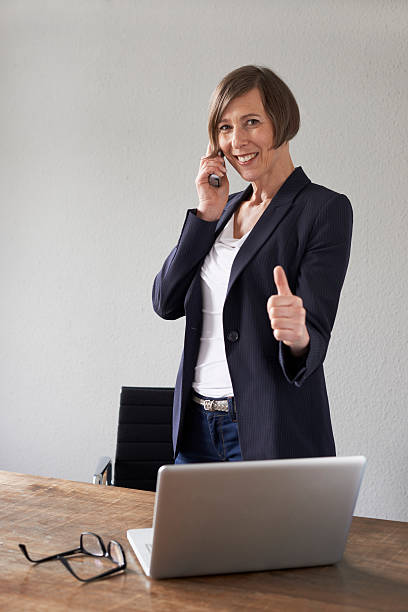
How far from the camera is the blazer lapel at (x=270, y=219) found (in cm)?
154

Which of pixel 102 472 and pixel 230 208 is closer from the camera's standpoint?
pixel 230 208

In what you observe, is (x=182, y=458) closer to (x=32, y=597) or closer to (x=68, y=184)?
(x=32, y=597)

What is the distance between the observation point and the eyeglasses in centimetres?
107

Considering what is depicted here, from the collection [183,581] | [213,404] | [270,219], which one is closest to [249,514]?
[183,581]

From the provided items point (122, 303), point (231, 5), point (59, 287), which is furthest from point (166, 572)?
point (231, 5)

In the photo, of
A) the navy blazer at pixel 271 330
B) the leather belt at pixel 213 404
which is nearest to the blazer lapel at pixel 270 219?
the navy blazer at pixel 271 330

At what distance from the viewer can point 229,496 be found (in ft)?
3.25

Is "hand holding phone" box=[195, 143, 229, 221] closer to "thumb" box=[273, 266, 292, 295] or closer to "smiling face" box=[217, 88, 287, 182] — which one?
"smiling face" box=[217, 88, 287, 182]

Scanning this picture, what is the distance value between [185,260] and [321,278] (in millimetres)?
373

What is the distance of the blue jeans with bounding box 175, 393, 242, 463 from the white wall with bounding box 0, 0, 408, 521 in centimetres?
140

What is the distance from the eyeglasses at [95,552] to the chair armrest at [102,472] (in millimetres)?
889

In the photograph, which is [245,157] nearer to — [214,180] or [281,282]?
[214,180]

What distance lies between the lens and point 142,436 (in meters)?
2.24

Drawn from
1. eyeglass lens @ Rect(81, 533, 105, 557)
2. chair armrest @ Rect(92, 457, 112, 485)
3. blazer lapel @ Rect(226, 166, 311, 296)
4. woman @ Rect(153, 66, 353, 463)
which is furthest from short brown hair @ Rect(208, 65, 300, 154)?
chair armrest @ Rect(92, 457, 112, 485)
